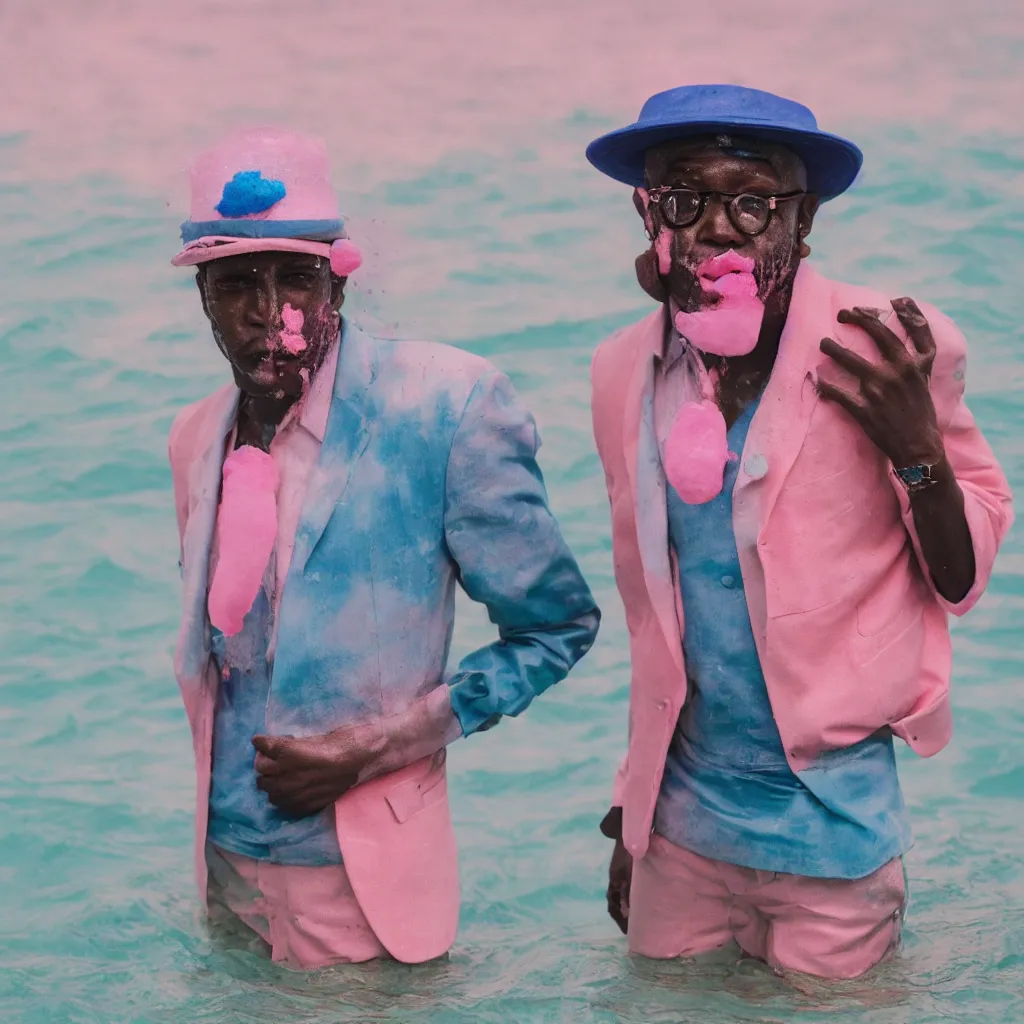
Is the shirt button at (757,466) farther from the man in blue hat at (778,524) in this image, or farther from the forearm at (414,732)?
the forearm at (414,732)

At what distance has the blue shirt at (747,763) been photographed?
441cm

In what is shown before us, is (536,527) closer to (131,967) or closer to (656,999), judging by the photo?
(656,999)

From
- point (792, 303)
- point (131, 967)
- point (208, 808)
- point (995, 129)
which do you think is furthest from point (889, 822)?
point (995, 129)

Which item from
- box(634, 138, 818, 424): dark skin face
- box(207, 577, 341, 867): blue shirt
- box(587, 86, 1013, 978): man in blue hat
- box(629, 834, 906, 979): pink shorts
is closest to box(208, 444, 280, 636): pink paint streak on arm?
box(207, 577, 341, 867): blue shirt

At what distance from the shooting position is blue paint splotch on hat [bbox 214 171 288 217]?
434 centimetres

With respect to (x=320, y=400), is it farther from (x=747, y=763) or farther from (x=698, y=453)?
(x=747, y=763)

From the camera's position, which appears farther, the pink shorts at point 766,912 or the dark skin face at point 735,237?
the pink shorts at point 766,912

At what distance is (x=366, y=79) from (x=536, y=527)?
736 cm

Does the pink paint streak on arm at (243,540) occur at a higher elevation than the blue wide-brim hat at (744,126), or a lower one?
lower

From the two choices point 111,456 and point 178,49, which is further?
point 178,49

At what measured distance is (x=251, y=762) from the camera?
452cm

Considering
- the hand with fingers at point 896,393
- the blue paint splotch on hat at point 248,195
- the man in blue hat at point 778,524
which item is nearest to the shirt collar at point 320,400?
the blue paint splotch on hat at point 248,195

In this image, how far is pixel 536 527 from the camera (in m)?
4.48

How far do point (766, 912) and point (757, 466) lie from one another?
3.03ft
